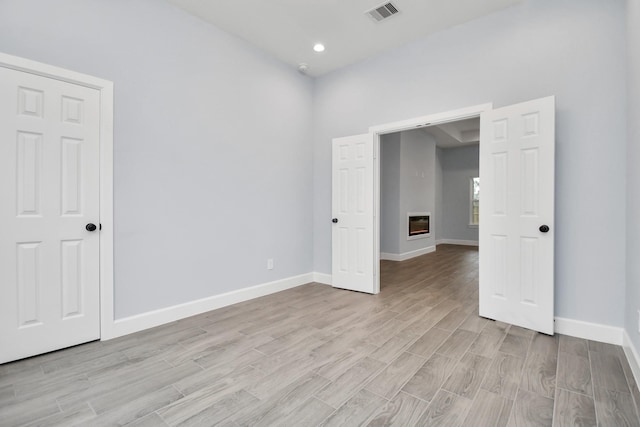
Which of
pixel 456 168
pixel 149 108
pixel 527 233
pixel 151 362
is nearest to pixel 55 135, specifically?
pixel 149 108

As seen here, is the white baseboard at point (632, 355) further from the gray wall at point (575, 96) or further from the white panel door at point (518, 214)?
the white panel door at point (518, 214)

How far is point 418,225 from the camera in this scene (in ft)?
24.6

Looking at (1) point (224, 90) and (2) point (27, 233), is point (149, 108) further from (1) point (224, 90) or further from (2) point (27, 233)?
(2) point (27, 233)

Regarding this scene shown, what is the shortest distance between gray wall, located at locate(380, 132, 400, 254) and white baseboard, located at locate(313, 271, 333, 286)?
8.96ft

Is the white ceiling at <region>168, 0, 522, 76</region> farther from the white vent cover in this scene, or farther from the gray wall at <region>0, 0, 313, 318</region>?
the gray wall at <region>0, 0, 313, 318</region>

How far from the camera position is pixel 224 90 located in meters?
3.51

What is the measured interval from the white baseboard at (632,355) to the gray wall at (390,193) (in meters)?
4.40

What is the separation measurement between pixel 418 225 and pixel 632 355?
17.8 feet

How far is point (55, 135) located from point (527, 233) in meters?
4.17

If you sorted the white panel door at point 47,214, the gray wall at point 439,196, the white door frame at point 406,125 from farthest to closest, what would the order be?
the gray wall at point 439,196 < the white door frame at point 406,125 < the white panel door at point 47,214

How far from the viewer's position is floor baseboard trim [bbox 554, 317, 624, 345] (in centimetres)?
252

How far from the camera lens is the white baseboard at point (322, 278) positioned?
4538 mm

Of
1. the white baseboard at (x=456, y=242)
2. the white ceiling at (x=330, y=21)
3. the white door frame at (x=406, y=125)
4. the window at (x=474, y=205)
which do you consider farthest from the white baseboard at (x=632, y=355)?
the window at (x=474, y=205)

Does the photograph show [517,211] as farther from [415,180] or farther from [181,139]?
[415,180]
